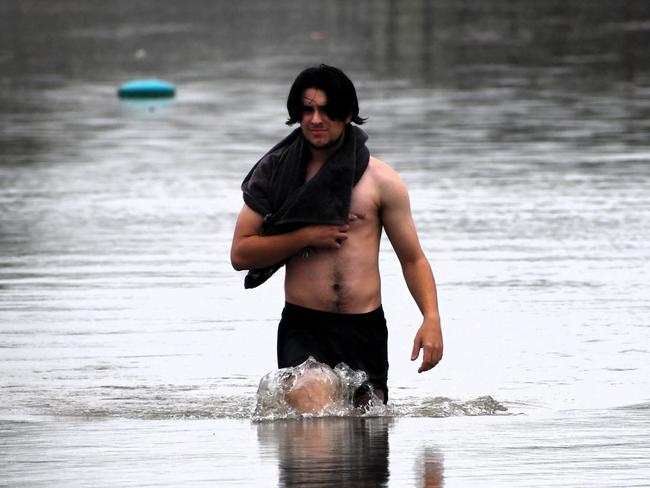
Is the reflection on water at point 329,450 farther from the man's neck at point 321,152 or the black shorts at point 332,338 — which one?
the man's neck at point 321,152

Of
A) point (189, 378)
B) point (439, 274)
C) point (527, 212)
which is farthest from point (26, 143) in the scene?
point (189, 378)

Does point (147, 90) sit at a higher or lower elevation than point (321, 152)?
higher

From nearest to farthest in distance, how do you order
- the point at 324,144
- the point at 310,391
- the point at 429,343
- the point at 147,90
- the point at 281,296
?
the point at 429,343, the point at 324,144, the point at 310,391, the point at 281,296, the point at 147,90

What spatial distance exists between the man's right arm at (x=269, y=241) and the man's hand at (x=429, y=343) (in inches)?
20.1

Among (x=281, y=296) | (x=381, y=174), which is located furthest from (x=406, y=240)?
(x=281, y=296)

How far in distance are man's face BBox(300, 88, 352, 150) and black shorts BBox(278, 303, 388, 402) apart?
0.73m

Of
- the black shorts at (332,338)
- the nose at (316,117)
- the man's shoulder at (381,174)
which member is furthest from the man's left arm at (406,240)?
the nose at (316,117)

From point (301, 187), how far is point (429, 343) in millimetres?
821

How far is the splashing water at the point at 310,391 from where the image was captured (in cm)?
788

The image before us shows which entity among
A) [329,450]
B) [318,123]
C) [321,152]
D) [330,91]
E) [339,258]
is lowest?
[329,450]

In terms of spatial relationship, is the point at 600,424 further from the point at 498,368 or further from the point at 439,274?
the point at 439,274

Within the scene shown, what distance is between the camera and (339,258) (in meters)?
7.93

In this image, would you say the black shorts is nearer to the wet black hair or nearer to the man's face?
the man's face

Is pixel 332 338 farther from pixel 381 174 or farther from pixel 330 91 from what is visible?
pixel 330 91
